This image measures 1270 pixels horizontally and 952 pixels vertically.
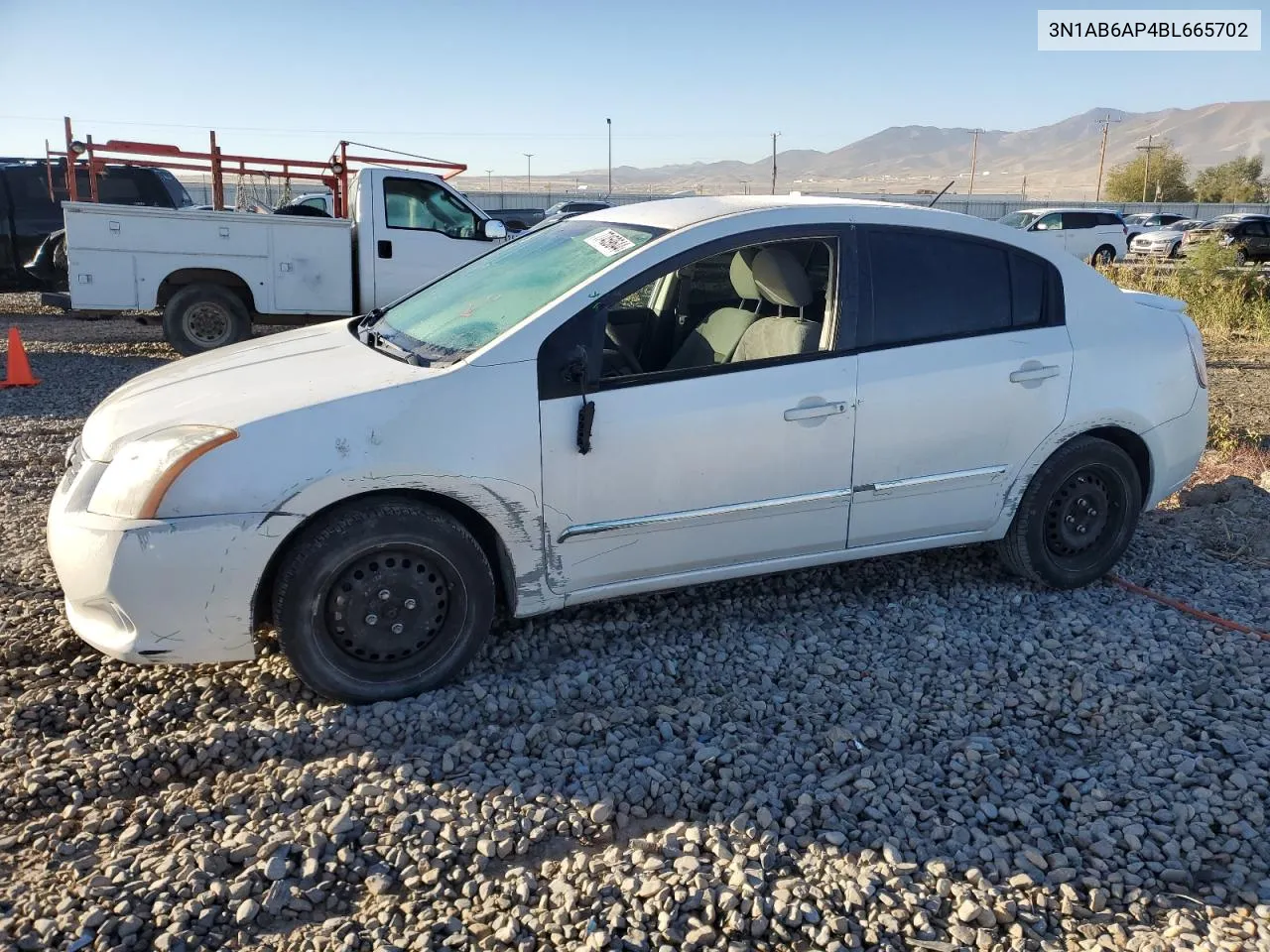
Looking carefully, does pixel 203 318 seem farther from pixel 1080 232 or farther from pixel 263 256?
pixel 1080 232

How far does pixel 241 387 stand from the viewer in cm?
373

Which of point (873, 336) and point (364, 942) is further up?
point (873, 336)

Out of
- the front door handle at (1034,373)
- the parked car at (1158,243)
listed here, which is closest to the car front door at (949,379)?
the front door handle at (1034,373)

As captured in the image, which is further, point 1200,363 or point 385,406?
point 1200,363

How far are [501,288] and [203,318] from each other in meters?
8.10

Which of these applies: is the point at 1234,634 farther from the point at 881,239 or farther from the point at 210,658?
the point at 210,658

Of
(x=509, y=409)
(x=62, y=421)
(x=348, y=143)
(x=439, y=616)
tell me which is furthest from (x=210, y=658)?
Result: (x=348, y=143)

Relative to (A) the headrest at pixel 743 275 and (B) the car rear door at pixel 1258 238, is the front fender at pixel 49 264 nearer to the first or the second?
(A) the headrest at pixel 743 275

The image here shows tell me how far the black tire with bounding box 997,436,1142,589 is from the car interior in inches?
52.4

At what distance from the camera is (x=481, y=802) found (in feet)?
10.0

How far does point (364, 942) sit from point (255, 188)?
17.7 m

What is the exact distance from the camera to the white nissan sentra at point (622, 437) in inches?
133

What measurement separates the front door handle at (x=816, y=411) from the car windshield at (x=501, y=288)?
884mm

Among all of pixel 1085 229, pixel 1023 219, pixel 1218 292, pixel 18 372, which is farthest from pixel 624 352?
pixel 1023 219
